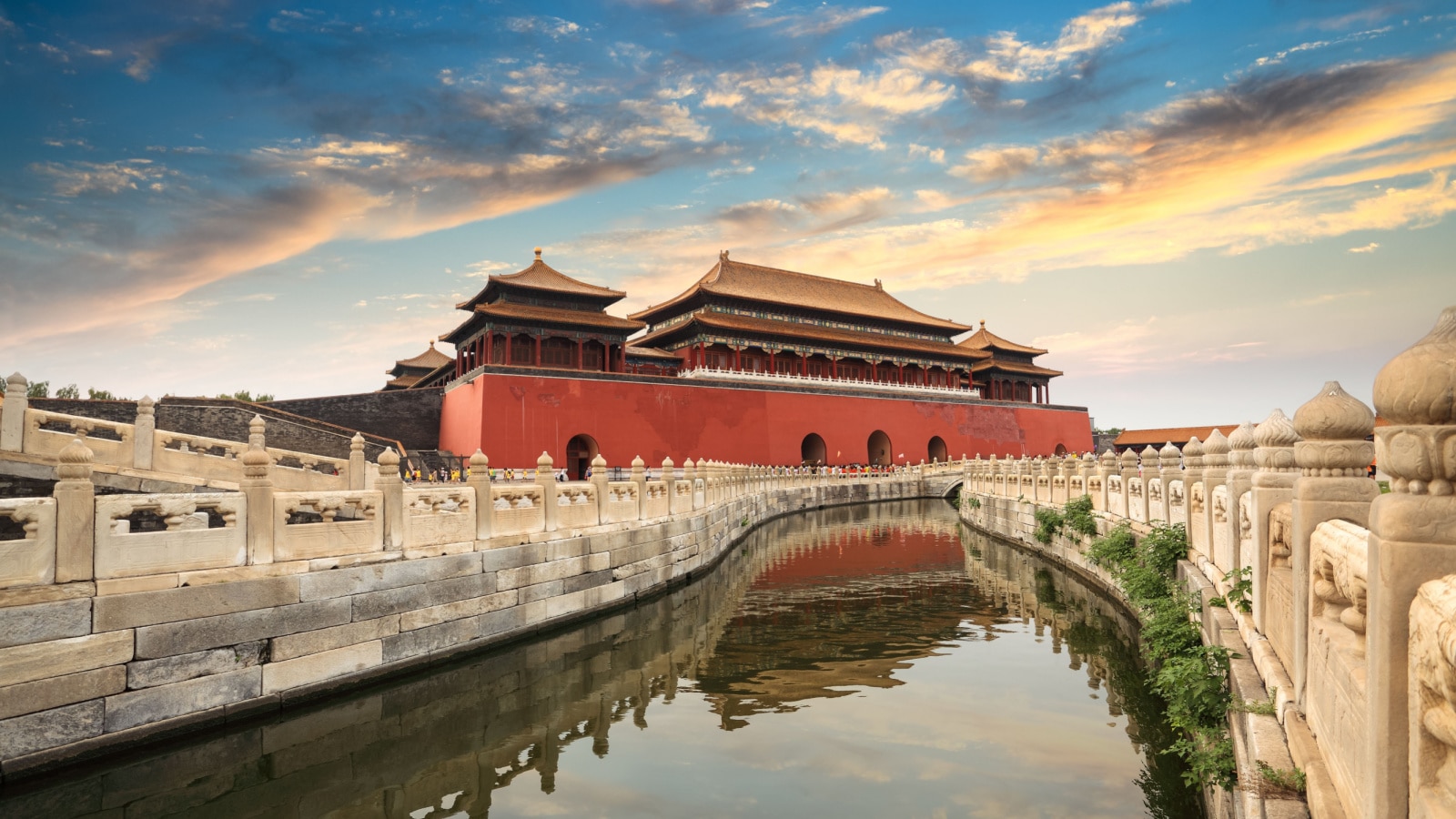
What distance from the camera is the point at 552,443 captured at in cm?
2744

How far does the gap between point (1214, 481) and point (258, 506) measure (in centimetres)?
822

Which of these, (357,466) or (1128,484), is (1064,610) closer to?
(1128,484)

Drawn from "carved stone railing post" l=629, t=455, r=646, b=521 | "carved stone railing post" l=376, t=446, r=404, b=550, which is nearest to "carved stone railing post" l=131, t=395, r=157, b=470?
"carved stone railing post" l=376, t=446, r=404, b=550

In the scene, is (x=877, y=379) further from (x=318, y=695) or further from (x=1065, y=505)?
(x=318, y=695)

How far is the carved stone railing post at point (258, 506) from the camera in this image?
6891 millimetres

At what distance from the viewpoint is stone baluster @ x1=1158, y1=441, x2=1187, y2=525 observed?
353 inches

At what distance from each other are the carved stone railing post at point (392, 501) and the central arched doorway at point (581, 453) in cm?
2062

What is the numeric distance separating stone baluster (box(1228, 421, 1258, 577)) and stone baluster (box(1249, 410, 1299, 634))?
1.10ft

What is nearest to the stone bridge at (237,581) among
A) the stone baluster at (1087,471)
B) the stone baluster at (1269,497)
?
the stone baluster at (1269,497)

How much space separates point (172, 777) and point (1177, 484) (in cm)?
949

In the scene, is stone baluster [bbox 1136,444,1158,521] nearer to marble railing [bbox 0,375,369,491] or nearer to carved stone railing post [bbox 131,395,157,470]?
marble railing [bbox 0,375,369,491]

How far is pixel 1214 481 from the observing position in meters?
6.87

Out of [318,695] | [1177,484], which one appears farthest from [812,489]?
[318,695]

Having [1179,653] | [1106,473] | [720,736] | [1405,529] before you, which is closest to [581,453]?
[1106,473]
